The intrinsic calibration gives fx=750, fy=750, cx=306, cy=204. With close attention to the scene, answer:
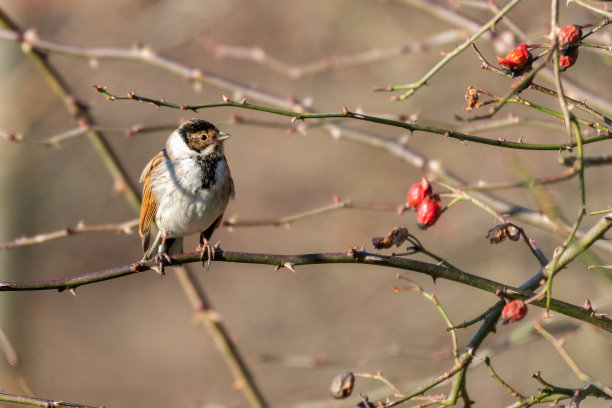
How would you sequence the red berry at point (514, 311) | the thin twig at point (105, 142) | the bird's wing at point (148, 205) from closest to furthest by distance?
1. the red berry at point (514, 311)
2. the thin twig at point (105, 142)
3. the bird's wing at point (148, 205)

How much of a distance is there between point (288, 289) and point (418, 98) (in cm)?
447

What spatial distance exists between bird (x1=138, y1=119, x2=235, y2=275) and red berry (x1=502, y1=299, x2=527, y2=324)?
2.25 metres

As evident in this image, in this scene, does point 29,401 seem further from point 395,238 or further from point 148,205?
point 148,205

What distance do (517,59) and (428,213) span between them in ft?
2.29

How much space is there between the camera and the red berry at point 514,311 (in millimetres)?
2199

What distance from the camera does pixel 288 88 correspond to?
1372 cm

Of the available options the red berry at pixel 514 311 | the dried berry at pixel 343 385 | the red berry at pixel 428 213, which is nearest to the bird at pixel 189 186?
the dried berry at pixel 343 385

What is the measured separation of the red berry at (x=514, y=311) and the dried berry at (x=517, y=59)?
2.33 ft

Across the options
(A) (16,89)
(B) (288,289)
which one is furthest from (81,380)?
(A) (16,89)

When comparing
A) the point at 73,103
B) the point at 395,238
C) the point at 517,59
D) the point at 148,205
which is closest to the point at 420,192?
the point at 395,238

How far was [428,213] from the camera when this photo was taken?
2746mm

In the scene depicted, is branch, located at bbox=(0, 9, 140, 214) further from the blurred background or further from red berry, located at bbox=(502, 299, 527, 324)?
red berry, located at bbox=(502, 299, 527, 324)

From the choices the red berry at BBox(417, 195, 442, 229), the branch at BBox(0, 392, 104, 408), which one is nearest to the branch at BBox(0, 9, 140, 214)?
the branch at BBox(0, 392, 104, 408)

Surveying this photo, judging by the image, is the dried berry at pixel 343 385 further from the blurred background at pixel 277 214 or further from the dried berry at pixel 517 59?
the dried berry at pixel 517 59
